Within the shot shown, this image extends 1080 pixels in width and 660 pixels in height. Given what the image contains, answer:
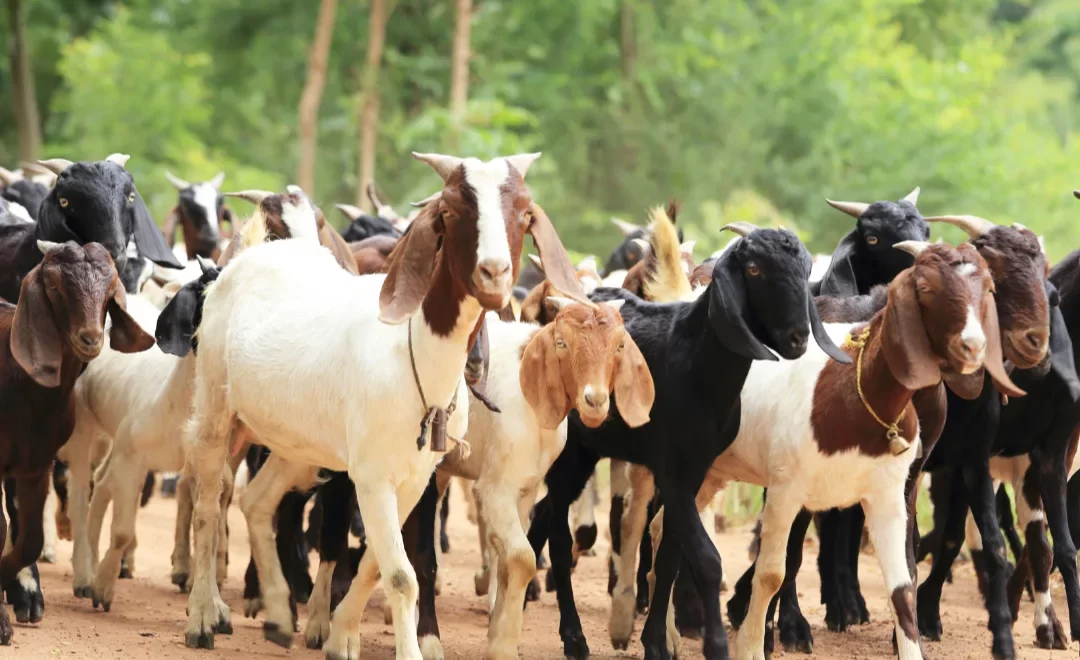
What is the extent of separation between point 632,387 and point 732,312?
23.3 inches

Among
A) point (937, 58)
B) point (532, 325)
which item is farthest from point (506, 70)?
point (532, 325)

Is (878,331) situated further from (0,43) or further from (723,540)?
(0,43)

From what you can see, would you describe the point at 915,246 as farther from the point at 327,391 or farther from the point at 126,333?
the point at 126,333

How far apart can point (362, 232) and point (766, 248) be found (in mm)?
6544

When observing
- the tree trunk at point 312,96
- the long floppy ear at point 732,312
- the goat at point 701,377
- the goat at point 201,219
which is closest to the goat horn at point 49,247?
the goat at point 701,377

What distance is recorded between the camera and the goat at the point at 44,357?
25.1 feet

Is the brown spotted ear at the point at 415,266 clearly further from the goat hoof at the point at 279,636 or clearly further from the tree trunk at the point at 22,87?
the tree trunk at the point at 22,87

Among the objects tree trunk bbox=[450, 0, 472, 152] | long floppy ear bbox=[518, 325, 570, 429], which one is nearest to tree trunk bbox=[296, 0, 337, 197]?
tree trunk bbox=[450, 0, 472, 152]

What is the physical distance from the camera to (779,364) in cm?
811

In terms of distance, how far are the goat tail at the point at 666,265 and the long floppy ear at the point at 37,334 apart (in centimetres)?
330

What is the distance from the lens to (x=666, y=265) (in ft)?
30.1

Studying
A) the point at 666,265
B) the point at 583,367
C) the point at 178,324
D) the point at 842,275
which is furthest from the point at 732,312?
the point at 178,324

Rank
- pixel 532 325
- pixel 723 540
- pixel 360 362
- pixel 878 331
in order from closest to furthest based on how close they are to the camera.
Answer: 1. pixel 360 362
2. pixel 878 331
3. pixel 532 325
4. pixel 723 540

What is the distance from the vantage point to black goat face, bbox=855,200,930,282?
30.6 ft
